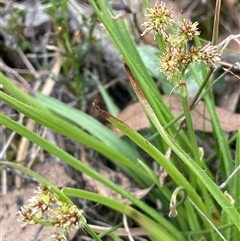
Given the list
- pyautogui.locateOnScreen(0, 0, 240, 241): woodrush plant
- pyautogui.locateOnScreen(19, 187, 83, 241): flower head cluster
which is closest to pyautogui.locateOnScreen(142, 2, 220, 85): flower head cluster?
pyautogui.locateOnScreen(0, 0, 240, 241): woodrush plant

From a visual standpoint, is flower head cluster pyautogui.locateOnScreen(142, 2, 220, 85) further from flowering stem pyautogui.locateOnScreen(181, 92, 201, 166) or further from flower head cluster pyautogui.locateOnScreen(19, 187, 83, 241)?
flower head cluster pyautogui.locateOnScreen(19, 187, 83, 241)

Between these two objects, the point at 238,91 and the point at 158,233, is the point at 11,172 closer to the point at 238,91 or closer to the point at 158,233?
the point at 158,233

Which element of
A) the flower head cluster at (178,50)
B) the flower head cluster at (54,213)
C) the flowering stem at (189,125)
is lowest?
the flower head cluster at (54,213)

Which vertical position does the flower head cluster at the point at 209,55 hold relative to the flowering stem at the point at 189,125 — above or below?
above

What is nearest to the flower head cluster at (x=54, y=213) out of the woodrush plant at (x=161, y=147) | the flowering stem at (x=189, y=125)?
the woodrush plant at (x=161, y=147)

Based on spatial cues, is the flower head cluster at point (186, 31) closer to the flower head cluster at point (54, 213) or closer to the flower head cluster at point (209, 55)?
the flower head cluster at point (209, 55)

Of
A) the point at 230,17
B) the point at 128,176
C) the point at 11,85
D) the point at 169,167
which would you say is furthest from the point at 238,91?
the point at 11,85
